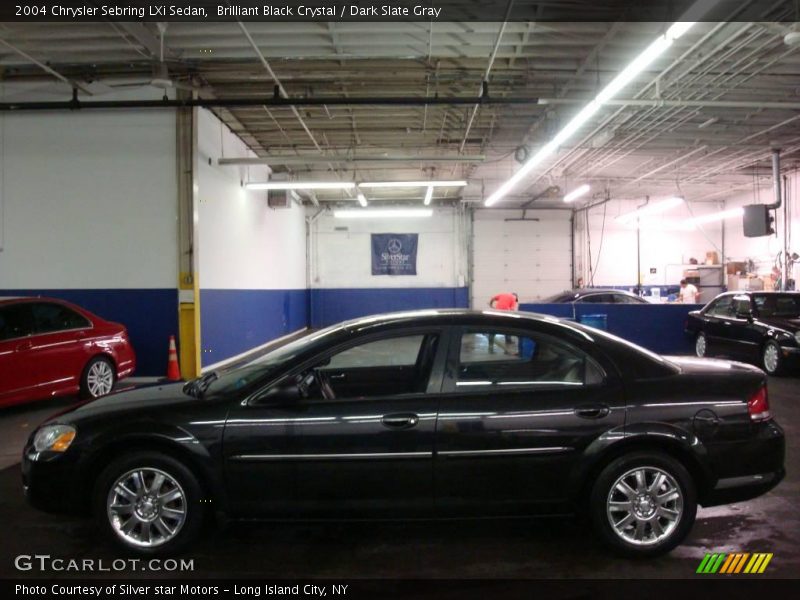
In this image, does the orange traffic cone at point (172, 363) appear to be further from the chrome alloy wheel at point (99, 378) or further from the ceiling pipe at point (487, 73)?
the ceiling pipe at point (487, 73)

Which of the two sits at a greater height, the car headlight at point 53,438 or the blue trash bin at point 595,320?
the blue trash bin at point 595,320

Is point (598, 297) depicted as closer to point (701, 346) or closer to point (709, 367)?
point (701, 346)

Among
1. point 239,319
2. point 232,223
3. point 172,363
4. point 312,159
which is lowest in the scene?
point 172,363

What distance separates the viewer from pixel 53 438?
11.7 feet

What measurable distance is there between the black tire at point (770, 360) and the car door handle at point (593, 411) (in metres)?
8.21

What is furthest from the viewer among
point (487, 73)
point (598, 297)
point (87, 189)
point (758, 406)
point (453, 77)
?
point (598, 297)

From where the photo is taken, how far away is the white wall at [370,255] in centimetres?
2283

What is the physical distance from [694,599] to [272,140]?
41.6ft

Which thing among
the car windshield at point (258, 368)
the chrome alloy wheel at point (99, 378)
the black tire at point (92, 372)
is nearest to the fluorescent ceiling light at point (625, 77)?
the car windshield at point (258, 368)

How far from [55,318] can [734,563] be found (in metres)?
8.12

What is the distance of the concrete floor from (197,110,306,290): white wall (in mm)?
6889

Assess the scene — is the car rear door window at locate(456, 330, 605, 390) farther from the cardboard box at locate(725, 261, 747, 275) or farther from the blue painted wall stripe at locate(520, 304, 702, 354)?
the cardboard box at locate(725, 261, 747, 275)

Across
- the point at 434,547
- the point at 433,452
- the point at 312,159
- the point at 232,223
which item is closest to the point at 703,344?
the point at 312,159

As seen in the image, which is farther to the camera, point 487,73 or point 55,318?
point 487,73
